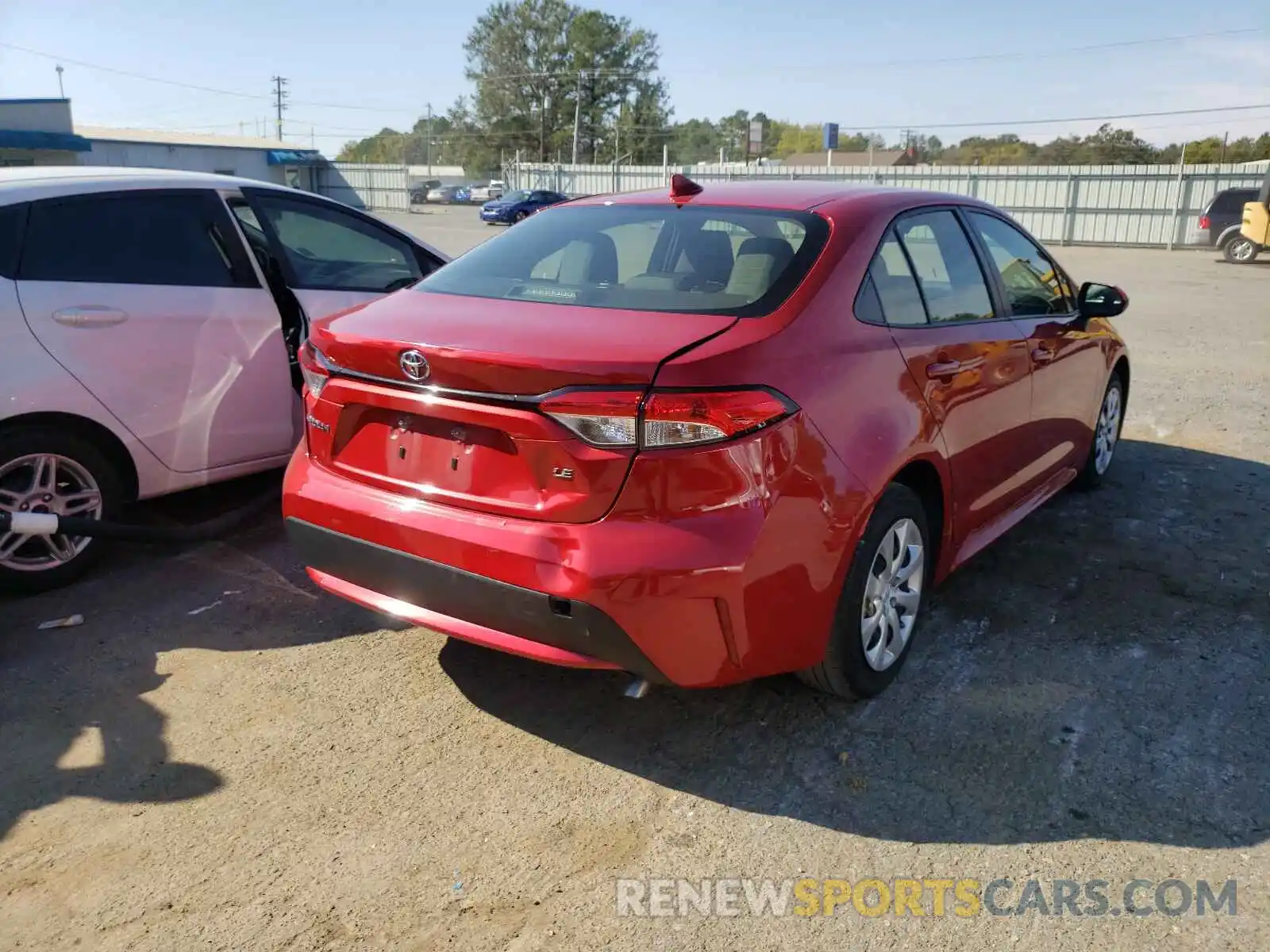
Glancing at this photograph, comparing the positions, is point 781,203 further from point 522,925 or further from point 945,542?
point 522,925

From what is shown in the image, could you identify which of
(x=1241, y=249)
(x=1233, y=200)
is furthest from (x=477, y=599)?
(x=1233, y=200)

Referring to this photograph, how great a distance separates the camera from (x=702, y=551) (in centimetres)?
260

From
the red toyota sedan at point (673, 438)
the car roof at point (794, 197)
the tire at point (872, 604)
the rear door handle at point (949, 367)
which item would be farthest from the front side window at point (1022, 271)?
the tire at point (872, 604)

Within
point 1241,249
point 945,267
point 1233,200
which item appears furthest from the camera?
point 1233,200

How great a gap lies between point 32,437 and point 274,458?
3.63 feet

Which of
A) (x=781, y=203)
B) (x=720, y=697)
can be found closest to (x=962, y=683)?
(x=720, y=697)

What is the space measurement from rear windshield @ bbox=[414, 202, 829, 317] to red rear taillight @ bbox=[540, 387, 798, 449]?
39 cm

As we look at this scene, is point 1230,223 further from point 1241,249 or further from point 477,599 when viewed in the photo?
point 477,599

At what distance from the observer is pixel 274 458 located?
486cm

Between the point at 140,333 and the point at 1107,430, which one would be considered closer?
the point at 140,333

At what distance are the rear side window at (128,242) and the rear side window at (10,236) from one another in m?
0.03

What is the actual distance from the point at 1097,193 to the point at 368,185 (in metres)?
36.2

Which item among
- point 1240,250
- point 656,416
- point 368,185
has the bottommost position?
point 1240,250

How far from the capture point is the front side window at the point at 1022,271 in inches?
166
